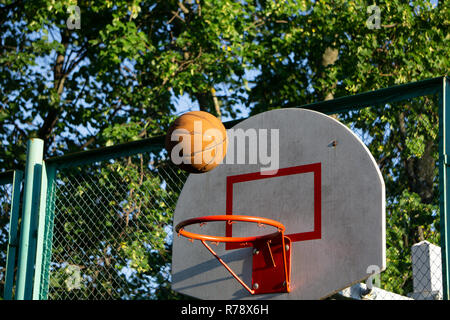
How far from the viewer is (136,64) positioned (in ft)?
38.2

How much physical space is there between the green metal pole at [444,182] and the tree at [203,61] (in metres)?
5.17

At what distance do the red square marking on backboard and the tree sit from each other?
4.65 metres

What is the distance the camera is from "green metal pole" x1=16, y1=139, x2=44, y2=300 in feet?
19.6

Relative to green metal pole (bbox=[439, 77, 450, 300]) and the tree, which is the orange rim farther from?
the tree

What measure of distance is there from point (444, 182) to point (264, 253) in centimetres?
133

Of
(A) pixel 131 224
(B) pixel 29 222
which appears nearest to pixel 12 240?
(B) pixel 29 222

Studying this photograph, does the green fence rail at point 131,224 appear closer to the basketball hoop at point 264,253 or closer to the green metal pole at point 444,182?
the green metal pole at point 444,182

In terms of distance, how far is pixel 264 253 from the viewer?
484 cm

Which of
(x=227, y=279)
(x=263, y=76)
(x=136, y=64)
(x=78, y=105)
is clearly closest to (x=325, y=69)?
(x=263, y=76)

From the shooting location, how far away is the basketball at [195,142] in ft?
14.6

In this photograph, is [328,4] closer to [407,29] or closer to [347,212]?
[407,29]

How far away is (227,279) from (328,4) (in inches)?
314

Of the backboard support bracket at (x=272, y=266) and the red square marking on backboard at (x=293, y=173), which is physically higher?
the red square marking on backboard at (x=293, y=173)

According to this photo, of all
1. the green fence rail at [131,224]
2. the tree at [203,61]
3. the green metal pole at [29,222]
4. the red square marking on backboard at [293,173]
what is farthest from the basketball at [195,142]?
the tree at [203,61]
